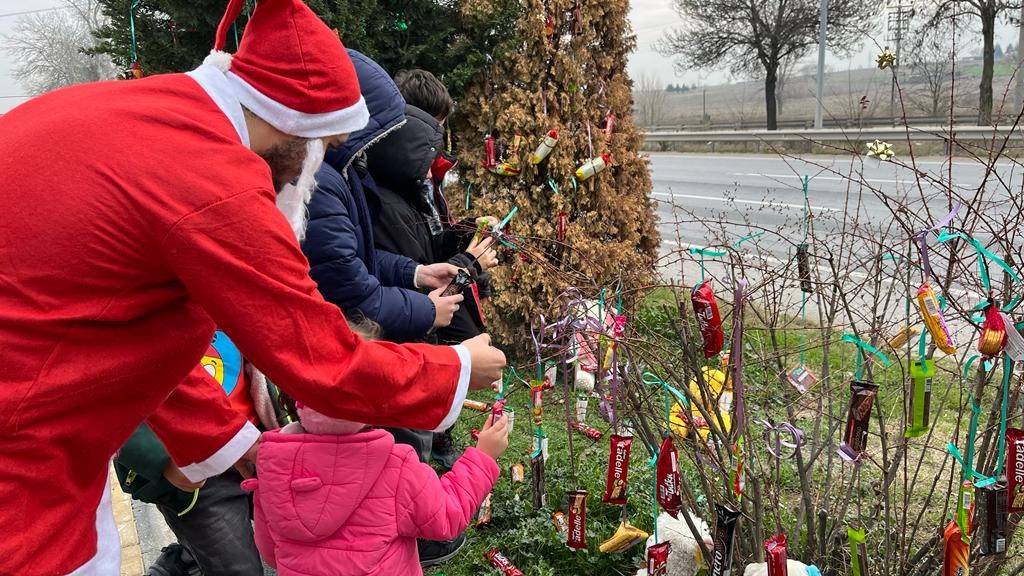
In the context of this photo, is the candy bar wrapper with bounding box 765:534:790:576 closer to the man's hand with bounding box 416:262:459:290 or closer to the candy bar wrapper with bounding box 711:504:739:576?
the candy bar wrapper with bounding box 711:504:739:576

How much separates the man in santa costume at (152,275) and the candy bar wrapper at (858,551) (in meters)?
1.19

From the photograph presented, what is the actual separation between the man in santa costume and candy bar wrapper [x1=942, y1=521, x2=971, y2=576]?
1.31 metres

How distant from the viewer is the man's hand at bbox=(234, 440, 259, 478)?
7.07 ft

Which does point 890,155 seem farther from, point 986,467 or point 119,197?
point 119,197

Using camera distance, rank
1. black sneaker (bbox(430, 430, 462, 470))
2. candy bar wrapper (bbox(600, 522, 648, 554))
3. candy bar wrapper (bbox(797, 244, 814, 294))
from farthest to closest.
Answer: black sneaker (bbox(430, 430, 462, 470)), candy bar wrapper (bbox(600, 522, 648, 554)), candy bar wrapper (bbox(797, 244, 814, 294))

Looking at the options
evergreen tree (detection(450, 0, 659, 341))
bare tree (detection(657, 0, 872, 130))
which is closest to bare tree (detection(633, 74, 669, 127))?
bare tree (detection(657, 0, 872, 130))

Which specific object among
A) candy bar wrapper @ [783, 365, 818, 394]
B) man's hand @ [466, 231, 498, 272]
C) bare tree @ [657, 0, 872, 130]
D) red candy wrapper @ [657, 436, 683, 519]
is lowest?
red candy wrapper @ [657, 436, 683, 519]

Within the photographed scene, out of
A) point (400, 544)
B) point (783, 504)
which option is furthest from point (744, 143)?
point (400, 544)

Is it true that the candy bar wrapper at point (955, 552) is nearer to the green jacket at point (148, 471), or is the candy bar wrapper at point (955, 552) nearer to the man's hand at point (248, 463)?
the man's hand at point (248, 463)

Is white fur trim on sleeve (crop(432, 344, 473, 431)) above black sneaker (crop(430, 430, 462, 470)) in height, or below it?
above

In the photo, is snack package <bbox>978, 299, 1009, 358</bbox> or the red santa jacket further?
snack package <bbox>978, 299, 1009, 358</bbox>

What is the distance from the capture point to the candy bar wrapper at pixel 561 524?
3004 mm

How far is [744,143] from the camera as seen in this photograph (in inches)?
938

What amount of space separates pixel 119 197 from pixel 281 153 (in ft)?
1.17
